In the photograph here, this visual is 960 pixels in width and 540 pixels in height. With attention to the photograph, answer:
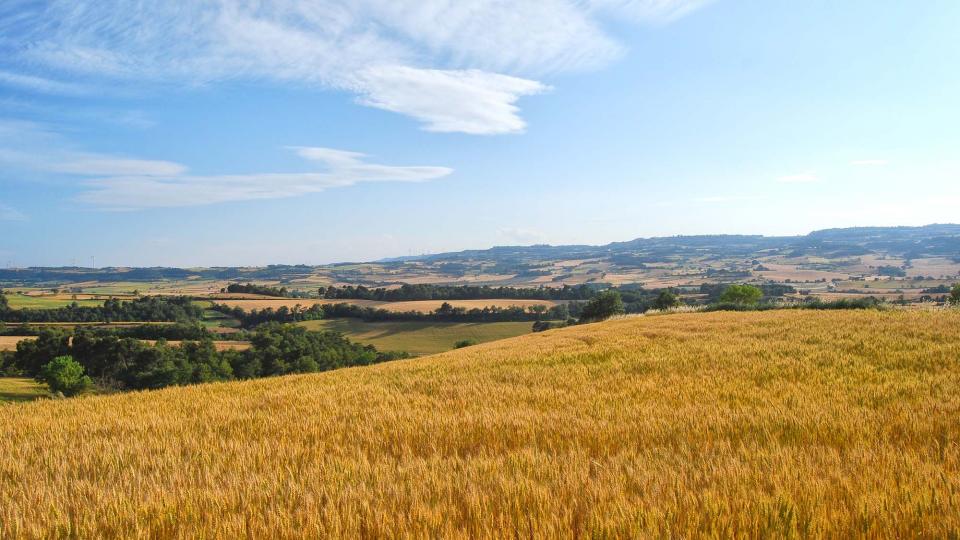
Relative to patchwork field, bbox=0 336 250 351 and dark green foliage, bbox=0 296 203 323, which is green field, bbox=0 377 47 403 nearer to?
patchwork field, bbox=0 336 250 351

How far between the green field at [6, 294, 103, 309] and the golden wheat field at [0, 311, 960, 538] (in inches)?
6043

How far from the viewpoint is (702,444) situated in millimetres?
5402

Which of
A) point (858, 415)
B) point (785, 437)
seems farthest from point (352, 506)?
point (858, 415)

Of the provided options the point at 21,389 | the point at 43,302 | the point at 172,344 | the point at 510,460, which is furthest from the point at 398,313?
the point at 510,460

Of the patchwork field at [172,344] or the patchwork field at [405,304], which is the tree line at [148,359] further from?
the patchwork field at [405,304]

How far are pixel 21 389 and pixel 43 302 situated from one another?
88534mm

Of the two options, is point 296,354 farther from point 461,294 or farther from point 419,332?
point 461,294

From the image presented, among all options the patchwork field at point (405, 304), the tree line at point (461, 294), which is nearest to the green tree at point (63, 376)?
the patchwork field at point (405, 304)

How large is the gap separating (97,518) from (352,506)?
6.02ft

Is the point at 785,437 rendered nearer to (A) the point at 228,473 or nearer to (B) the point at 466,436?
(B) the point at 466,436

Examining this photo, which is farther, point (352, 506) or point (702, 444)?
point (702, 444)

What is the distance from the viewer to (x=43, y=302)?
13612 centimetres

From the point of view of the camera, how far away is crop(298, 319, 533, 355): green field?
314 ft

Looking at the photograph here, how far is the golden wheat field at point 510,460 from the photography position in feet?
10.5
